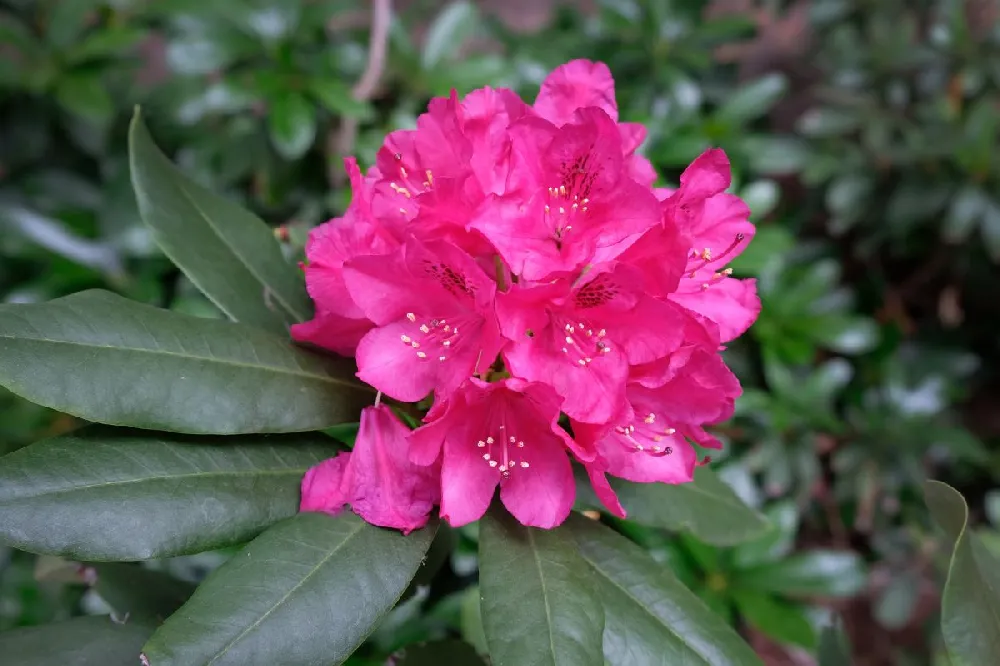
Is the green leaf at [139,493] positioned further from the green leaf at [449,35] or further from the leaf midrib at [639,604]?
the green leaf at [449,35]

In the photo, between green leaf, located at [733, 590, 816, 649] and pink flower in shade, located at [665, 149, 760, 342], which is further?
Result: green leaf, located at [733, 590, 816, 649]

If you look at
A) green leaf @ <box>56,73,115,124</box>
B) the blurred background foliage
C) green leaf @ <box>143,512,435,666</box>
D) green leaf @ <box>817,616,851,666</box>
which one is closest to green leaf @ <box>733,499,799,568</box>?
the blurred background foliage

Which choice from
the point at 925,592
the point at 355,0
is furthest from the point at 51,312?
the point at 925,592

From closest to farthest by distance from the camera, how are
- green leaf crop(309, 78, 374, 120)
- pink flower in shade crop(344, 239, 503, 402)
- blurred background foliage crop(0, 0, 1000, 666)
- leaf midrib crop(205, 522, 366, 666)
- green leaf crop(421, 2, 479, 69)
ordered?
leaf midrib crop(205, 522, 366, 666) < pink flower in shade crop(344, 239, 503, 402) < green leaf crop(309, 78, 374, 120) < blurred background foliage crop(0, 0, 1000, 666) < green leaf crop(421, 2, 479, 69)

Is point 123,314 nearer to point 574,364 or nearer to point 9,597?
point 574,364

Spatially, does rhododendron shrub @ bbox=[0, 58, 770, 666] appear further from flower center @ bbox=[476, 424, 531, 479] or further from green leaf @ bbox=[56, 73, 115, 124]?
green leaf @ bbox=[56, 73, 115, 124]

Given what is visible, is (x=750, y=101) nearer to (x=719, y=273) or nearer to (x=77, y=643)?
(x=719, y=273)
